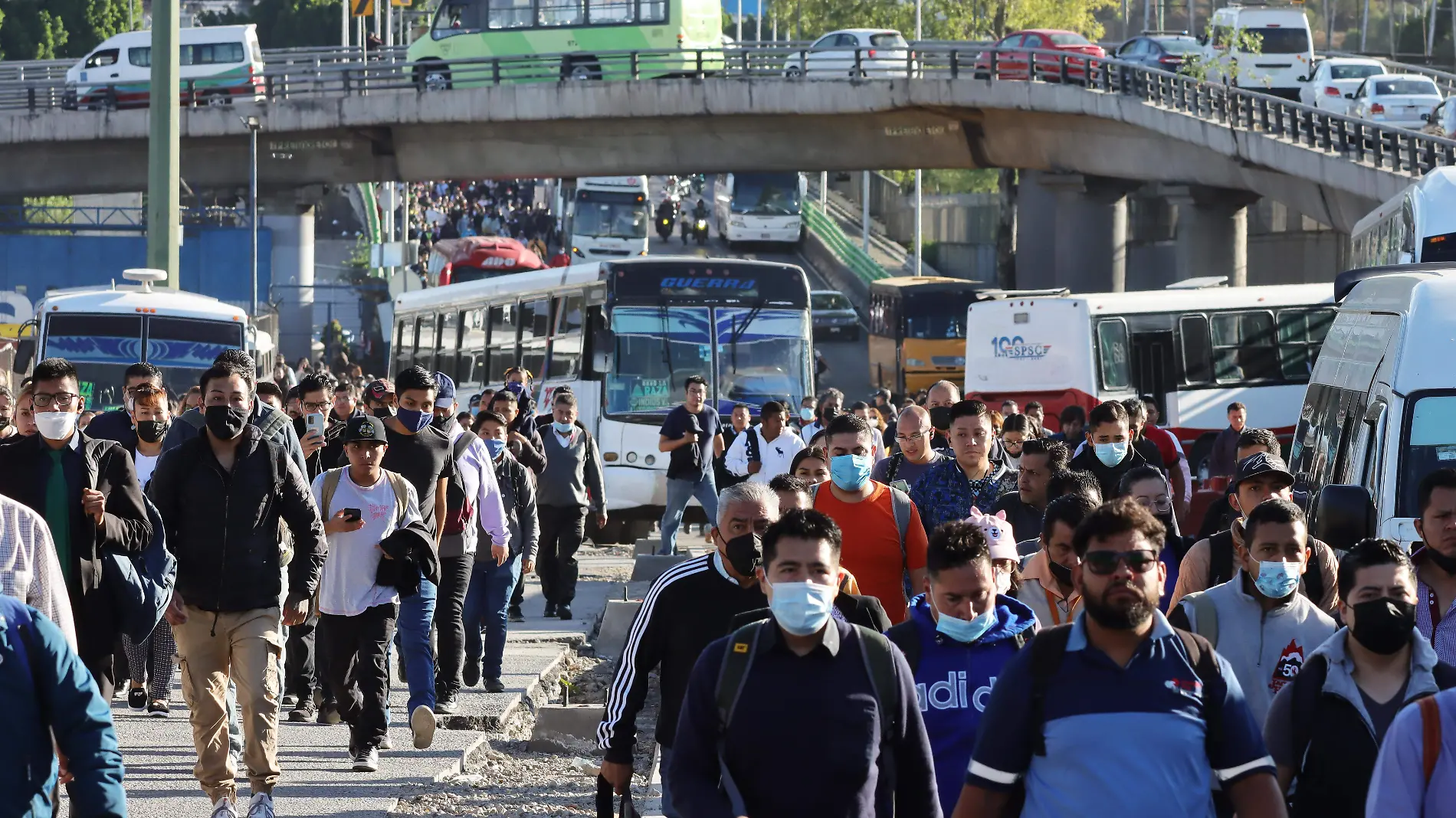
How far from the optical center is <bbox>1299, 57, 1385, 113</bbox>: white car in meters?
46.5

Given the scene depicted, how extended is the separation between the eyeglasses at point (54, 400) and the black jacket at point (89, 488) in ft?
0.43

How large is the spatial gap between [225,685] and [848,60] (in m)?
39.4

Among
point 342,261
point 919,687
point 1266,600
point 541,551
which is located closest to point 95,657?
point 919,687

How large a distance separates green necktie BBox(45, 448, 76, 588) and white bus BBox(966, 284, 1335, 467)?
21464mm

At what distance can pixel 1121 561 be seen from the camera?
4.55 m

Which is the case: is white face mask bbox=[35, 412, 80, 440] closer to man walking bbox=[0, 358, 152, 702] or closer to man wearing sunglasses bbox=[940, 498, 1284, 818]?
man walking bbox=[0, 358, 152, 702]

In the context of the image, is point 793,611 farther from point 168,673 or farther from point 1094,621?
point 168,673

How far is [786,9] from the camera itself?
74.6 metres

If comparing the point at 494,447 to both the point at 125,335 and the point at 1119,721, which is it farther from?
the point at 125,335

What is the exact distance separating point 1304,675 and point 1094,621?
98cm

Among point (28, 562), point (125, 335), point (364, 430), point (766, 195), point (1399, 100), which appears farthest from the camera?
point (766, 195)

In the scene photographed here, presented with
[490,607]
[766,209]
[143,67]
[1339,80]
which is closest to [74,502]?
[490,607]

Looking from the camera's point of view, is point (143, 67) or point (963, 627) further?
point (143, 67)

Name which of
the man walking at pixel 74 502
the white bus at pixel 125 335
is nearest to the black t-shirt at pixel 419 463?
the man walking at pixel 74 502
